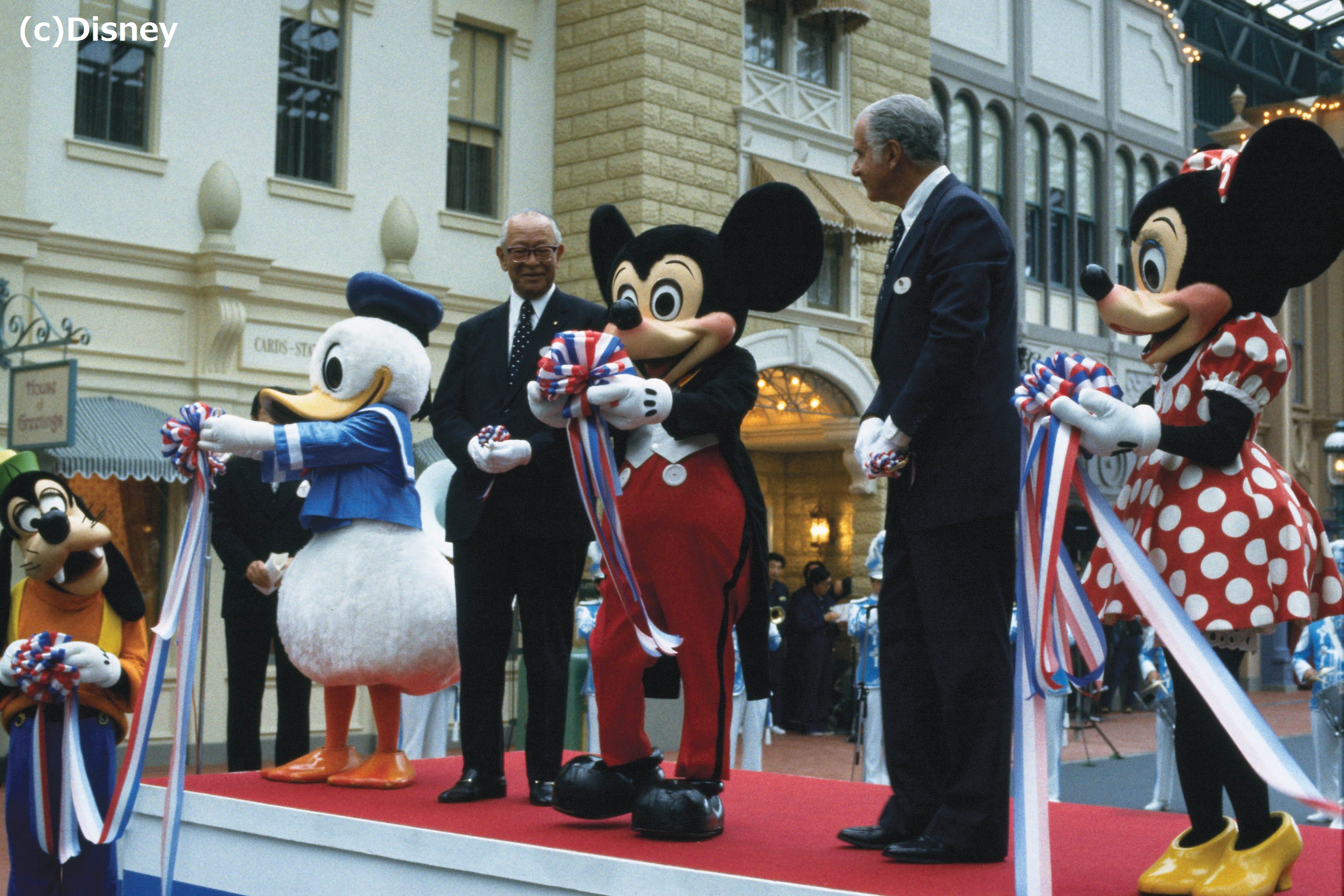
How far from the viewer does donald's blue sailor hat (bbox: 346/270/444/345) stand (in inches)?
179

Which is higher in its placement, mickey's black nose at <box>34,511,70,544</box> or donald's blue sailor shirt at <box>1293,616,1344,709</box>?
mickey's black nose at <box>34,511,70,544</box>

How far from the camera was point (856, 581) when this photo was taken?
15.0m

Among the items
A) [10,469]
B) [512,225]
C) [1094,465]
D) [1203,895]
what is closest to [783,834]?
[1203,895]

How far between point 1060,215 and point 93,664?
16.0 m

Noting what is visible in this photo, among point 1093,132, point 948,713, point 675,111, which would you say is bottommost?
point 948,713

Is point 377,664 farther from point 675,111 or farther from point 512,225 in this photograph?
point 675,111

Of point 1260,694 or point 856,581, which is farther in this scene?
point 1260,694

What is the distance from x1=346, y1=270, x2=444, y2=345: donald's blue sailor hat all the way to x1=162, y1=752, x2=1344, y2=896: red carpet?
1.47 m

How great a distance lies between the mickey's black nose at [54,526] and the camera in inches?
155

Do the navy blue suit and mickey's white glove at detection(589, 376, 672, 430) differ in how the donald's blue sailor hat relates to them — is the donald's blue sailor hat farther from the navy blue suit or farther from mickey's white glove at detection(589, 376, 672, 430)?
the navy blue suit

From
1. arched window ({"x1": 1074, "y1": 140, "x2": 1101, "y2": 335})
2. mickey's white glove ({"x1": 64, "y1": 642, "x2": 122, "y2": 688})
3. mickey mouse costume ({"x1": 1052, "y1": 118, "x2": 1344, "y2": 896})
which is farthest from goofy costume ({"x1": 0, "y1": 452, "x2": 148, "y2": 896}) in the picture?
arched window ({"x1": 1074, "y1": 140, "x2": 1101, "y2": 335})

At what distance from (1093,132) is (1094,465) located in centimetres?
444

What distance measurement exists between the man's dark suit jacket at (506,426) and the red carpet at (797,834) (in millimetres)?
790

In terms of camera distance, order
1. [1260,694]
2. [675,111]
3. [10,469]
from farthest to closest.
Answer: [1260,694] → [675,111] → [10,469]
